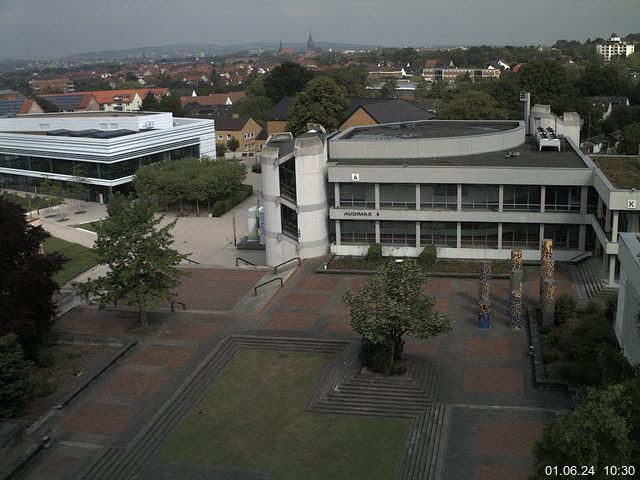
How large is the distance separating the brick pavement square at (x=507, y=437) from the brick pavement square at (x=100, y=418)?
12.4 metres

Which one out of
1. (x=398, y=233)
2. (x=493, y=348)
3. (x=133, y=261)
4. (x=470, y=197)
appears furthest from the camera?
(x=398, y=233)

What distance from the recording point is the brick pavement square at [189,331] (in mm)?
32562

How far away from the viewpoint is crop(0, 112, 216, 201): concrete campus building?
67.2 metres

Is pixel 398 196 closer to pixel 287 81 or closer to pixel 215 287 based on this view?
A: pixel 215 287

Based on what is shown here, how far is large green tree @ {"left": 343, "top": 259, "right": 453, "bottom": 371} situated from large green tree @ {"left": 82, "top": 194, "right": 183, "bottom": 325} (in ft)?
31.7

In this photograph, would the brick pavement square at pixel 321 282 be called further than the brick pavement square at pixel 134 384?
Yes

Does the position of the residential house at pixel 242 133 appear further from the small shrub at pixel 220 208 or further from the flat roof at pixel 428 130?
the flat roof at pixel 428 130

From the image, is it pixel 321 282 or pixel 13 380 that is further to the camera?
pixel 321 282

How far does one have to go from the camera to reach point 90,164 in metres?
68.1

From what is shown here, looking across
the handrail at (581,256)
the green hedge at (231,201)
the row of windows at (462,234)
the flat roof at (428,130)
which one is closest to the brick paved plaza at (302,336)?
the handrail at (581,256)

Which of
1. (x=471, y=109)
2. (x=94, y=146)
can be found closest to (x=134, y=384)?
(x=94, y=146)

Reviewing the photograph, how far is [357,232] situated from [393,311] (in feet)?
58.0

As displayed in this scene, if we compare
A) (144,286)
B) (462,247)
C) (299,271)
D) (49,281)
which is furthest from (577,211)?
(49,281)

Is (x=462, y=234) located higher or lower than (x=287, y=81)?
lower
